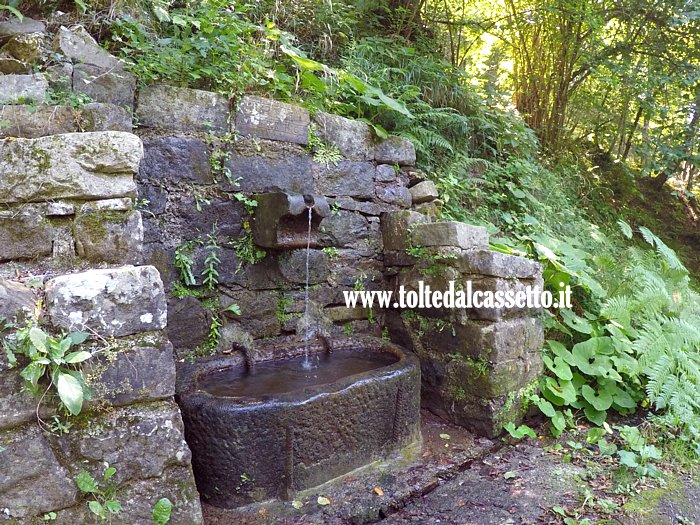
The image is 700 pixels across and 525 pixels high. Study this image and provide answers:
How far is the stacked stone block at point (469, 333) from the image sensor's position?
2834 millimetres

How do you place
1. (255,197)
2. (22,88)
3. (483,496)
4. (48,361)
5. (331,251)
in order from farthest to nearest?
(331,251) → (255,197) → (483,496) → (22,88) → (48,361)

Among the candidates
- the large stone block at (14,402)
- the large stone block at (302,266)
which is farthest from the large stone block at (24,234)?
the large stone block at (302,266)

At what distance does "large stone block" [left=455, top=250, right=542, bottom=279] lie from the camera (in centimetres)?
281

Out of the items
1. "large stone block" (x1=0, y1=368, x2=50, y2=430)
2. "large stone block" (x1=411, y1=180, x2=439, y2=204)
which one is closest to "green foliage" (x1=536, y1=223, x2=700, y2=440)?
"large stone block" (x1=411, y1=180, x2=439, y2=204)

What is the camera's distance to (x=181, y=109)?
266 centimetres

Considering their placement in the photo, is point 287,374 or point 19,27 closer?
point 19,27

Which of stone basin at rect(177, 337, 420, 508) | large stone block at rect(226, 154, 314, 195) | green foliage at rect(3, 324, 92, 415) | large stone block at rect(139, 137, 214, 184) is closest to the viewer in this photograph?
green foliage at rect(3, 324, 92, 415)

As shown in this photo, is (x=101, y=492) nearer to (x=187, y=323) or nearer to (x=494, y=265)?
(x=187, y=323)

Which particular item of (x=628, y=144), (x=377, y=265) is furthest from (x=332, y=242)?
(x=628, y=144)

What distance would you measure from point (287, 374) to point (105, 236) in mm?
1394

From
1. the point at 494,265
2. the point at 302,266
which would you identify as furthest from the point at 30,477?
the point at 494,265

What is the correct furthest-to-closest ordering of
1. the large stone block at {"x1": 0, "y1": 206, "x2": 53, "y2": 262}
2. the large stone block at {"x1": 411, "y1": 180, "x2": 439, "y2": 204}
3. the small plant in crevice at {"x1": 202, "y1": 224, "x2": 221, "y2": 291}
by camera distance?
the large stone block at {"x1": 411, "y1": 180, "x2": 439, "y2": 204} < the small plant in crevice at {"x1": 202, "y1": 224, "x2": 221, "y2": 291} < the large stone block at {"x1": 0, "y1": 206, "x2": 53, "y2": 262}

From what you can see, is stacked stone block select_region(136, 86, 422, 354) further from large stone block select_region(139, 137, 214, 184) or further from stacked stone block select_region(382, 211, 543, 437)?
stacked stone block select_region(382, 211, 543, 437)

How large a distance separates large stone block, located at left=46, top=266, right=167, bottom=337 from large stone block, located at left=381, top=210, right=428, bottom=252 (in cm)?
212
